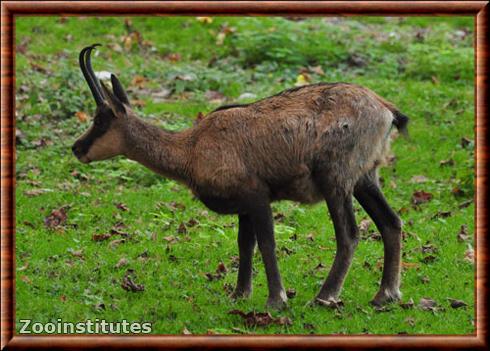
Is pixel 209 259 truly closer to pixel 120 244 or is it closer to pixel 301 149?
pixel 120 244

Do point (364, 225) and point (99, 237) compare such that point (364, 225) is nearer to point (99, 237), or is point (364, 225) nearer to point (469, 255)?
point (469, 255)

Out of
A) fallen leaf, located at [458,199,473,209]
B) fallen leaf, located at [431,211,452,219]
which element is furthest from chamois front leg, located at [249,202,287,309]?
fallen leaf, located at [458,199,473,209]

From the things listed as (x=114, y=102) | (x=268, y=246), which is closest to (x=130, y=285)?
(x=268, y=246)

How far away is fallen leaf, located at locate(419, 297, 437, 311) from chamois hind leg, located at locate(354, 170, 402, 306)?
29 cm

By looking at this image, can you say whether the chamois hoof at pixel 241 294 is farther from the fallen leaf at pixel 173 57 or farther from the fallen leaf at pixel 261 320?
the fallen leaf at pixel 173 57

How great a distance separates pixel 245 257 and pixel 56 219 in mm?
3267

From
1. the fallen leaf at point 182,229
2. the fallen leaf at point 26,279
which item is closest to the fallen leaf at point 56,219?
the fallen leaf at point 182,229

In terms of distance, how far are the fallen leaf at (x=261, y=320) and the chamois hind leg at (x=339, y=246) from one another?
2.08 ft

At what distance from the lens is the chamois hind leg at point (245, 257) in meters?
9.40

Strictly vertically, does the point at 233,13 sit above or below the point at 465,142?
above

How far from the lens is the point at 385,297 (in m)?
9.24

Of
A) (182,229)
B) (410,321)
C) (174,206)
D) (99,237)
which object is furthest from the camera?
(174,206)

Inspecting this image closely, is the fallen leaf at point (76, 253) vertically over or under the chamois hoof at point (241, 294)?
under

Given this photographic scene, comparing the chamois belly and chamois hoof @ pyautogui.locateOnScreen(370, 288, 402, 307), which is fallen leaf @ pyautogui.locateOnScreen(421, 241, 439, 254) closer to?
chamois hoof @ pyautogui.locateOnScreen(370, 288, 402, 307)
